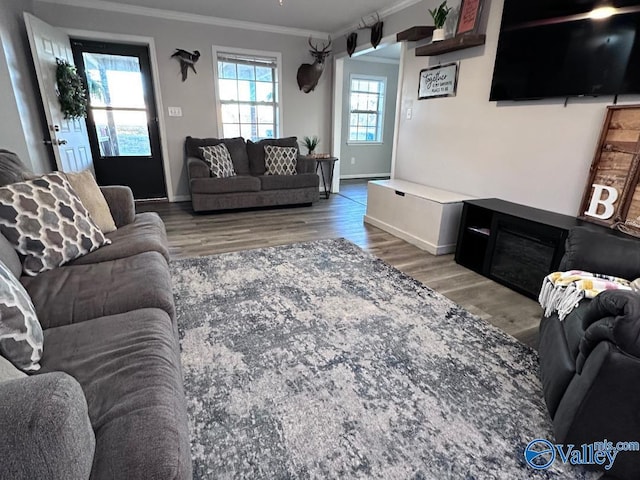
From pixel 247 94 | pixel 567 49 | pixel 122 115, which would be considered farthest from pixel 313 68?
pixel 567 49

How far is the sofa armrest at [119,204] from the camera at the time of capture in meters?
2.28

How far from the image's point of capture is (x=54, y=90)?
11.5 ft

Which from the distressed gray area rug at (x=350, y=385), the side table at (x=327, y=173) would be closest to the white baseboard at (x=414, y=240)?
the distressed gray area rug at (x=350, y=385)

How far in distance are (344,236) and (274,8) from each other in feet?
9.52

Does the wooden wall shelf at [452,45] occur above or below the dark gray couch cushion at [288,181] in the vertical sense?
above

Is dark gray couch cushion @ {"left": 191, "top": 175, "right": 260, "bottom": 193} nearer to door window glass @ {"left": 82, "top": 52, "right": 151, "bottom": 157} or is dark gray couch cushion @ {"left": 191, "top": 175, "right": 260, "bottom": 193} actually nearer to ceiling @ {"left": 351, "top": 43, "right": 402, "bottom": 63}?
door window glass @ {"left": 82, "top": 52, "right": 151, "bottom": 157}

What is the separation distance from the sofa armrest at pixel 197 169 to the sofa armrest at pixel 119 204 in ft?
6.32

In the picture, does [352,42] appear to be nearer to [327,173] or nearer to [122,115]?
[327,173]

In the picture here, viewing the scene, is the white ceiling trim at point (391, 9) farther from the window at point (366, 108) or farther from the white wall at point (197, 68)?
the window at point (366, 108)

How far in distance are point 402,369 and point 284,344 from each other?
2.02ft

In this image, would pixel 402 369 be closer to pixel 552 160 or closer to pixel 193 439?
pixel 193 439

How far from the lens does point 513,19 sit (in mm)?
2596

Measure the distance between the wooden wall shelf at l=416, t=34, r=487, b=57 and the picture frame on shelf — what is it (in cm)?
9

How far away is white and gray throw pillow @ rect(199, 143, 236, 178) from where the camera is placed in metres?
4.38
